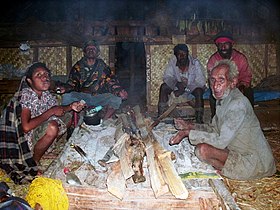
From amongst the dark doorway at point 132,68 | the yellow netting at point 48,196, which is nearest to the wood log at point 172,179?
the yellow netting at point 48,196

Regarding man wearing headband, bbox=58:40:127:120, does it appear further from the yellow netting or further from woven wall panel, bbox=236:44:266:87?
woven wall panel, bbox=236:44:266:87

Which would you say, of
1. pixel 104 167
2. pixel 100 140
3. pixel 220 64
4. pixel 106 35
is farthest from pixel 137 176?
pixel 106 35

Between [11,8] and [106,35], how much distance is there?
3.92 m

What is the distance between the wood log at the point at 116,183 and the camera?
327 cm

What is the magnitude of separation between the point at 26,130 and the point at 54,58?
4386mm

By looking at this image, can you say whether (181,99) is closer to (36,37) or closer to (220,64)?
(220,64)

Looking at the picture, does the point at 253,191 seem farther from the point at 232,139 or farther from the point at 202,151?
the point at 202,151

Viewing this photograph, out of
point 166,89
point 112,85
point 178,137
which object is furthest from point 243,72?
point 178,137

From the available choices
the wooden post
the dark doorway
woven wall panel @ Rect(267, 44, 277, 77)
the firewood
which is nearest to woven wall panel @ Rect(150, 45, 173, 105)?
the dark doorway

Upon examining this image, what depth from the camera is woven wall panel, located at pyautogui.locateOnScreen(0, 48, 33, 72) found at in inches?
333

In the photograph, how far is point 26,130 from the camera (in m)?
4.52

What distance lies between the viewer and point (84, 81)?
6895 millimetres

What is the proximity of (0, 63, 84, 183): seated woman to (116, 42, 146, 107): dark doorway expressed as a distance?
13.1 feet

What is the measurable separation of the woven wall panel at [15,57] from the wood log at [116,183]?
233 inches
